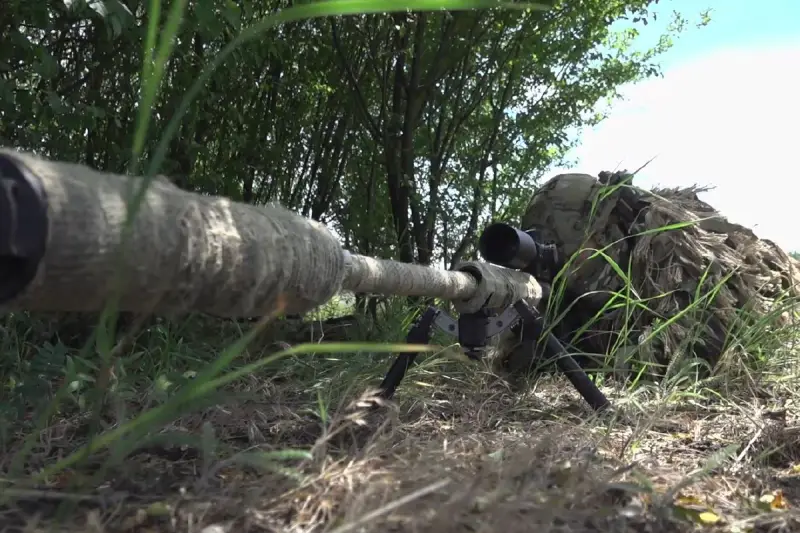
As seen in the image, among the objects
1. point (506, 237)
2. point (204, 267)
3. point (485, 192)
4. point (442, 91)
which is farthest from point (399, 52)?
point (204, 267)

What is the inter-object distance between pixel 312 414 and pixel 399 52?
2.64 m

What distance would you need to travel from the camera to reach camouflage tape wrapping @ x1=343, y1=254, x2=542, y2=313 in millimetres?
1227

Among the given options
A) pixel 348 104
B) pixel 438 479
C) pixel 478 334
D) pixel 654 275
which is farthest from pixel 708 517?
pixel 348 104

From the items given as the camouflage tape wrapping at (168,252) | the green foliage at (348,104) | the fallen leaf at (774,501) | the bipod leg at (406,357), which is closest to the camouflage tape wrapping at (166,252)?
the camouflage tape wrapping at (168,252)

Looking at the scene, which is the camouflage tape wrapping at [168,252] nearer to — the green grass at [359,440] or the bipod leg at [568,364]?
the green grass at [359,440]

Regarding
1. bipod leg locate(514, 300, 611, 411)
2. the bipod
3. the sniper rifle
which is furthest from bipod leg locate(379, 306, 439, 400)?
the sniper rifle

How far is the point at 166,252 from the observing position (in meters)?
0.77

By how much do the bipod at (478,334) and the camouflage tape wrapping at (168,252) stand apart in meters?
0.51

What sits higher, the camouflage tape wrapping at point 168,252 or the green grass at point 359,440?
the camouflage tape wrapping at point 168,252

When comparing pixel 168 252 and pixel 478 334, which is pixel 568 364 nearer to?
pixel 478 334

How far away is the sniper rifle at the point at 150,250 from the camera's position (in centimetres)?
66

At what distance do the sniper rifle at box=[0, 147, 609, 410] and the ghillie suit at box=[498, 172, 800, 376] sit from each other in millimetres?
1150

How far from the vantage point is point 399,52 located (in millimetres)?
3736

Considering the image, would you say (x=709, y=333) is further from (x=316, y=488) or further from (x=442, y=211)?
(x=442, y=211)
